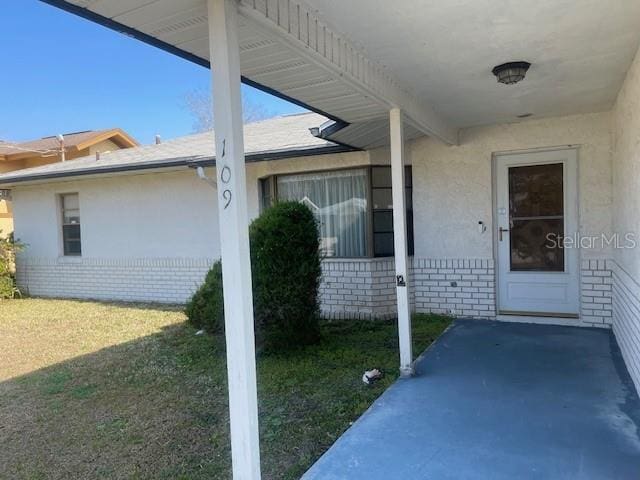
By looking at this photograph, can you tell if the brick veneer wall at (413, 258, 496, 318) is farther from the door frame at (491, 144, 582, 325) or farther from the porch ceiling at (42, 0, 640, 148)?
the porch ceiling at (42, 0, 640, 148)

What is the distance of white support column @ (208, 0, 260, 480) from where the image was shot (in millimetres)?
2383

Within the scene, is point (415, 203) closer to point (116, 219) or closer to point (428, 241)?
point (428, 241)

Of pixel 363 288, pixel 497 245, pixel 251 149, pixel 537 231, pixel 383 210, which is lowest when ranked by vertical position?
pixel 363 288

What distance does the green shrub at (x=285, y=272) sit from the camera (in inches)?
213

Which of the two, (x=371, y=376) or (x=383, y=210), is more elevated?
(x=383, y=210)

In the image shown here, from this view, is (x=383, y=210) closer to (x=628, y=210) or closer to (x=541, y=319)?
(x=541, y=319)

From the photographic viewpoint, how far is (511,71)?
3.87 metres

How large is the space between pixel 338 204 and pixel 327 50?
4.51 metres

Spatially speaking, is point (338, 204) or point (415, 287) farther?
point (338, 204)

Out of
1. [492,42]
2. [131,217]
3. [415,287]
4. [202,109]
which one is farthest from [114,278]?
[202,109]

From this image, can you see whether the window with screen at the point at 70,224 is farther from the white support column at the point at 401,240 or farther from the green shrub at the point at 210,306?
the white support column at the point at 401,240

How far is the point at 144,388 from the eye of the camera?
15.4 feet

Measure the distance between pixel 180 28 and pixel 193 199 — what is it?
664 cm

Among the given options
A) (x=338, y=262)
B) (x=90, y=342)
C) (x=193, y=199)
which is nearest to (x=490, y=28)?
(x=338, y=262)
